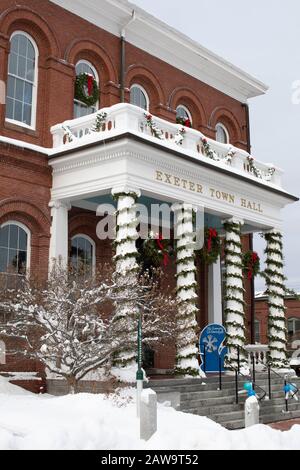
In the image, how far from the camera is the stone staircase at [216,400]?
14469 mm

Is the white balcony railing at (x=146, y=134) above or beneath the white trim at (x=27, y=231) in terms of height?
above

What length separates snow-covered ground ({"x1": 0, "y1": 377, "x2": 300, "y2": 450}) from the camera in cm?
870

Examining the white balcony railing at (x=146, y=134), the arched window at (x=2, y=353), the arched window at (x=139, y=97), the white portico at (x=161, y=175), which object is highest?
the arched window at (x=139, y=97)

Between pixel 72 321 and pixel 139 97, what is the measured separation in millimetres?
11064

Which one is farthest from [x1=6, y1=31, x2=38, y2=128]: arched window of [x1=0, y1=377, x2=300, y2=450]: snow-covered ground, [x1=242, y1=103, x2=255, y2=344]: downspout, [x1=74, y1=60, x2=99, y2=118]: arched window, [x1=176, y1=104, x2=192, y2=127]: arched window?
[x1=242, y1=103, x2=255, y2=344]: downspout

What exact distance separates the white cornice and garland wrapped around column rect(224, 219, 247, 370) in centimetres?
723

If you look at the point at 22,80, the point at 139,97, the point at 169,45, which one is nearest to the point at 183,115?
the point at 139,97

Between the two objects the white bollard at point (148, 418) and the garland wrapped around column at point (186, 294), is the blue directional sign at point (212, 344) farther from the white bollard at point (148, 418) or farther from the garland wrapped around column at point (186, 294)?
the white bollard at point (148, 418)

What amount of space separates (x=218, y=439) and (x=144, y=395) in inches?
62.6

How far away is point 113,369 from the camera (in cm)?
1484

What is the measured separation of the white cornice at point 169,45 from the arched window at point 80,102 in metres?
1.37

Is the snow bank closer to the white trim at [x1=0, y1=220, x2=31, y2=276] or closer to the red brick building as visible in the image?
the red brick building

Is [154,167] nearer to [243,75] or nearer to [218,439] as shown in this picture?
[218,439]

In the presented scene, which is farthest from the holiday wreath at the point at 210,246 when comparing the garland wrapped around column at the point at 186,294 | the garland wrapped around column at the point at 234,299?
the garland wrapped around column at the point at 186,294
